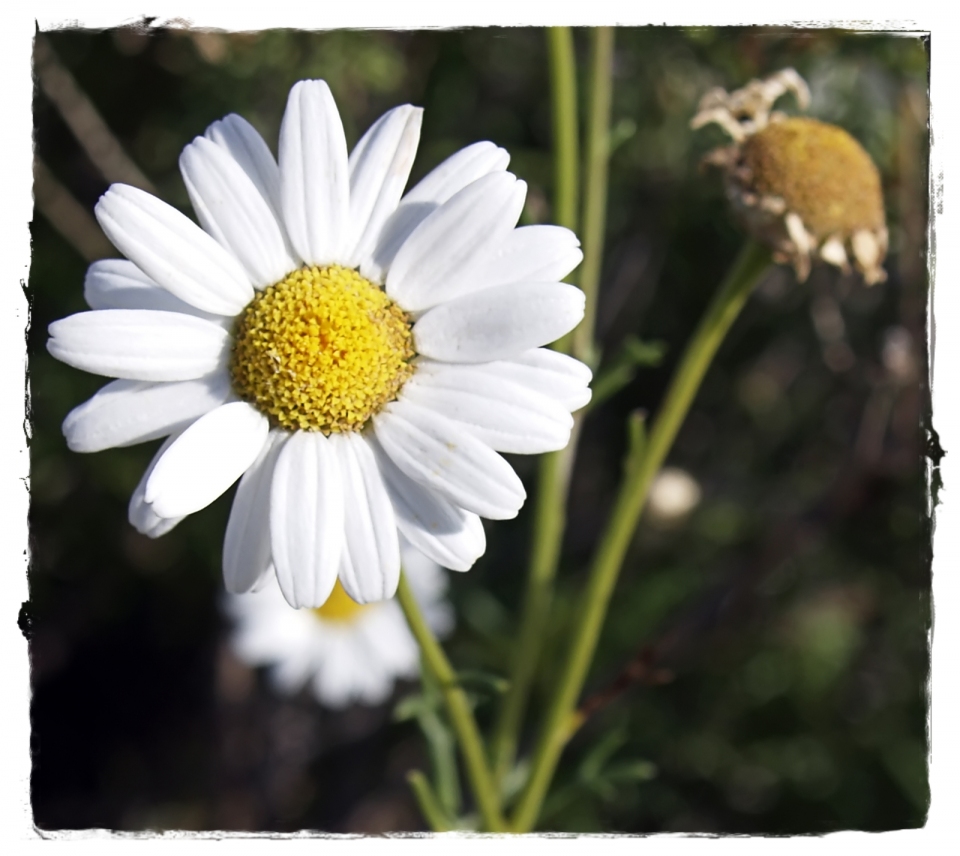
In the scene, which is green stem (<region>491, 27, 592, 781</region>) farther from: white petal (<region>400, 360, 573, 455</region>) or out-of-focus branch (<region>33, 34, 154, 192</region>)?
out-of-focus branch (<region>33, 34, 154, 192</region>)

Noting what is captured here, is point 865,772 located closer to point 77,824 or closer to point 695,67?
point 695,67

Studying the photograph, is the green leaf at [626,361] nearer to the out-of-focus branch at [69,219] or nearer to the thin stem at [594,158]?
the thin stem at [594,158]

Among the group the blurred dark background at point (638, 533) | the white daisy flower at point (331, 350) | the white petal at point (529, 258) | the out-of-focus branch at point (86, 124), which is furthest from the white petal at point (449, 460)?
the out-of-focus branch at point (86, 124)

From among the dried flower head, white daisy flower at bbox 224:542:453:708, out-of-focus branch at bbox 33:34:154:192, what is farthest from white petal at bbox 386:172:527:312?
out-of-focus branch at bbox 33:34:154:192

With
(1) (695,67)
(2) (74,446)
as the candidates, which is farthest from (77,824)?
(1) (695,67)

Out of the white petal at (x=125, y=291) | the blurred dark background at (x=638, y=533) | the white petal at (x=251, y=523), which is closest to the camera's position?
the white petal at (x=251, y=523)
